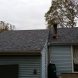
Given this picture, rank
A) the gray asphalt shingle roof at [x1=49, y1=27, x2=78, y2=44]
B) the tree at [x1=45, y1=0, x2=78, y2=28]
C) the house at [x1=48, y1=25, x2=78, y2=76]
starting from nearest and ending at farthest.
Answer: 1. the house at [x1=48, y1=25, x2=78, y2=76]
2. the gray asphalt shingle roof at [x1=49, y1=27, x2=78, y2=44]
3. the tree at [x1=45, y1=0, x2=78, y2=28]

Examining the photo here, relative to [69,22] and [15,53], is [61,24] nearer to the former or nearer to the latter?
[69,22]

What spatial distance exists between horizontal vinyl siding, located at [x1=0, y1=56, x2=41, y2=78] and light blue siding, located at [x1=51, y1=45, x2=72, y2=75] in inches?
123

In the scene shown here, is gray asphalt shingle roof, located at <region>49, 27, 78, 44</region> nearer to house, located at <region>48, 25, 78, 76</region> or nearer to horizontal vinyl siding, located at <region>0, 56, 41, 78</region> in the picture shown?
house, located at <region>48, 25, 78, 76</region>

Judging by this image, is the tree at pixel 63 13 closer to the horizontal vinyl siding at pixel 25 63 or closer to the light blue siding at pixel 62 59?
the light blue siding at pixel 62 59

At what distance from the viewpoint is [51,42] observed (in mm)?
13023

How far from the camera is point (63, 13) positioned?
32.1 meters

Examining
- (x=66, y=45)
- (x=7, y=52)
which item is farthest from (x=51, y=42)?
(x=7, y=52)

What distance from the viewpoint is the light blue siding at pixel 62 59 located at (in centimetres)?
1279

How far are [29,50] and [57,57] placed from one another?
12.2 feet

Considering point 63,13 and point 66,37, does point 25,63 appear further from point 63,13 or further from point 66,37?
point 63,13

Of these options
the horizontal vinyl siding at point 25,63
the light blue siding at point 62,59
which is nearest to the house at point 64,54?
the light blue siding at point 62,59

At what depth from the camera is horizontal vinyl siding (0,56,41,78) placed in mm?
10078

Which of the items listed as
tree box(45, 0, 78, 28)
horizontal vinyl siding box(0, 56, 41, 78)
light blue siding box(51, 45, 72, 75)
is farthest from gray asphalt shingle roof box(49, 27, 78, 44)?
tree box(45, 0, 78, 28)

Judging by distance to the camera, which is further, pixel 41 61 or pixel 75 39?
pixel 75 39
